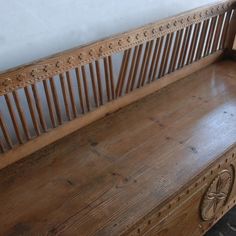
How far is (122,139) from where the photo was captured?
1.23 meters

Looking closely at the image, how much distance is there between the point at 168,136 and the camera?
124 cm

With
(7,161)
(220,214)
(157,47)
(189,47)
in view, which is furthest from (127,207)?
(189,47)

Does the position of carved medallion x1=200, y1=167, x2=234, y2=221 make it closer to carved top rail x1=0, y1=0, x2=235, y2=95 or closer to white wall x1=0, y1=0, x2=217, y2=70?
carved top rail x1=0, y1=0, x2=235, y2=95

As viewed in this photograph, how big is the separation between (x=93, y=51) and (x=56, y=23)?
165 millimetres

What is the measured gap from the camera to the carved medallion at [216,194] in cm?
119

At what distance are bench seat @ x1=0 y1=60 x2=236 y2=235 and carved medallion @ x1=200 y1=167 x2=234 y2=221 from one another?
0.11ft

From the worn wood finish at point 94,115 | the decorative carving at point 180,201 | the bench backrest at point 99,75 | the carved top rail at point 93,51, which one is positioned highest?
the carved top rail at point 93,51

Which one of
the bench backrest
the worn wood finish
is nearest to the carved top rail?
the bench backrest

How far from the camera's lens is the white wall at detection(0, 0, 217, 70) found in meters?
1.04

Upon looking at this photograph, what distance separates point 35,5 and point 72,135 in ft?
1.60

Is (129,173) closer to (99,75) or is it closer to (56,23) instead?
(99,75)

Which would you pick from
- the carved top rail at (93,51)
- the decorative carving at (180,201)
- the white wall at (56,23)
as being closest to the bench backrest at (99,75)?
the carved top rail at (93,51)

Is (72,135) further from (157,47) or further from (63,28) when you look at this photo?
(157,47)

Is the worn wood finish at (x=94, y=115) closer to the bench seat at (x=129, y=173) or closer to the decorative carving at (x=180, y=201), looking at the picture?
the bench seat at (x=129, y=173)
